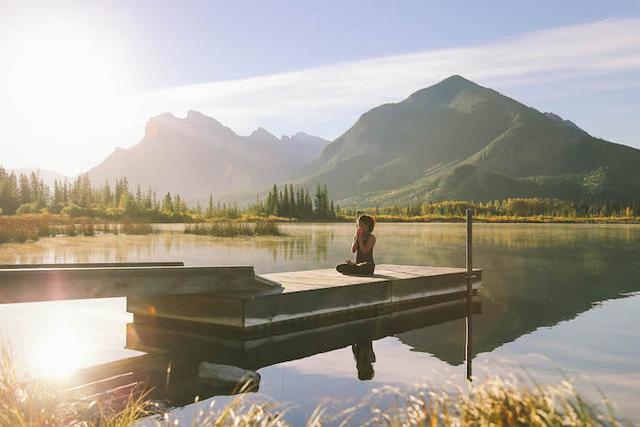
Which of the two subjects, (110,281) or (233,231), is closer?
(110,281)

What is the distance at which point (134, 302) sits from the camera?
13.7m

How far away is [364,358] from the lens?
39.3ft

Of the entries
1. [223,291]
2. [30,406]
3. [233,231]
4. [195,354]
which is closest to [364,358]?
[223,291]

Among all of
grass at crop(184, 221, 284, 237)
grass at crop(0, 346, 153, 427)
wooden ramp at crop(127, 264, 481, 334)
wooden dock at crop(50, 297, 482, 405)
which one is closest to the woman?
wooden ramp at crop(127, 264, 481, 334)

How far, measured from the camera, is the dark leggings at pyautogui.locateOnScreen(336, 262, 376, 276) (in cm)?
1655

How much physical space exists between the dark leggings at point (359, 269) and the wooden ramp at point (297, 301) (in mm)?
251

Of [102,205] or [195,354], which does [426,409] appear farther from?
[102,205]

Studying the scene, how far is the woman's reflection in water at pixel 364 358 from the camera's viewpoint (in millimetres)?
10836

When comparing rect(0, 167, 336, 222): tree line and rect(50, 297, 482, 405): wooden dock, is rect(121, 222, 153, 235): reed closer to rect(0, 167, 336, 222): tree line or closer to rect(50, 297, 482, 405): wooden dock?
rect(0, 167, 336, 222): tree line

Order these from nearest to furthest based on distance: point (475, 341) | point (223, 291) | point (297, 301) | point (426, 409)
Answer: point (426, 409) < point (223, 291) < point (297, 301) < point (475, 341)

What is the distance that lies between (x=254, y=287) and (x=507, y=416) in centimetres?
801

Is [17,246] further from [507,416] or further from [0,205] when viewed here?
[0,205]

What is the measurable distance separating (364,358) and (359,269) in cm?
482

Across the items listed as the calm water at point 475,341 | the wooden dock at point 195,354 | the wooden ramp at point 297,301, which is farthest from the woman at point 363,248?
the calm water at point 475,341
